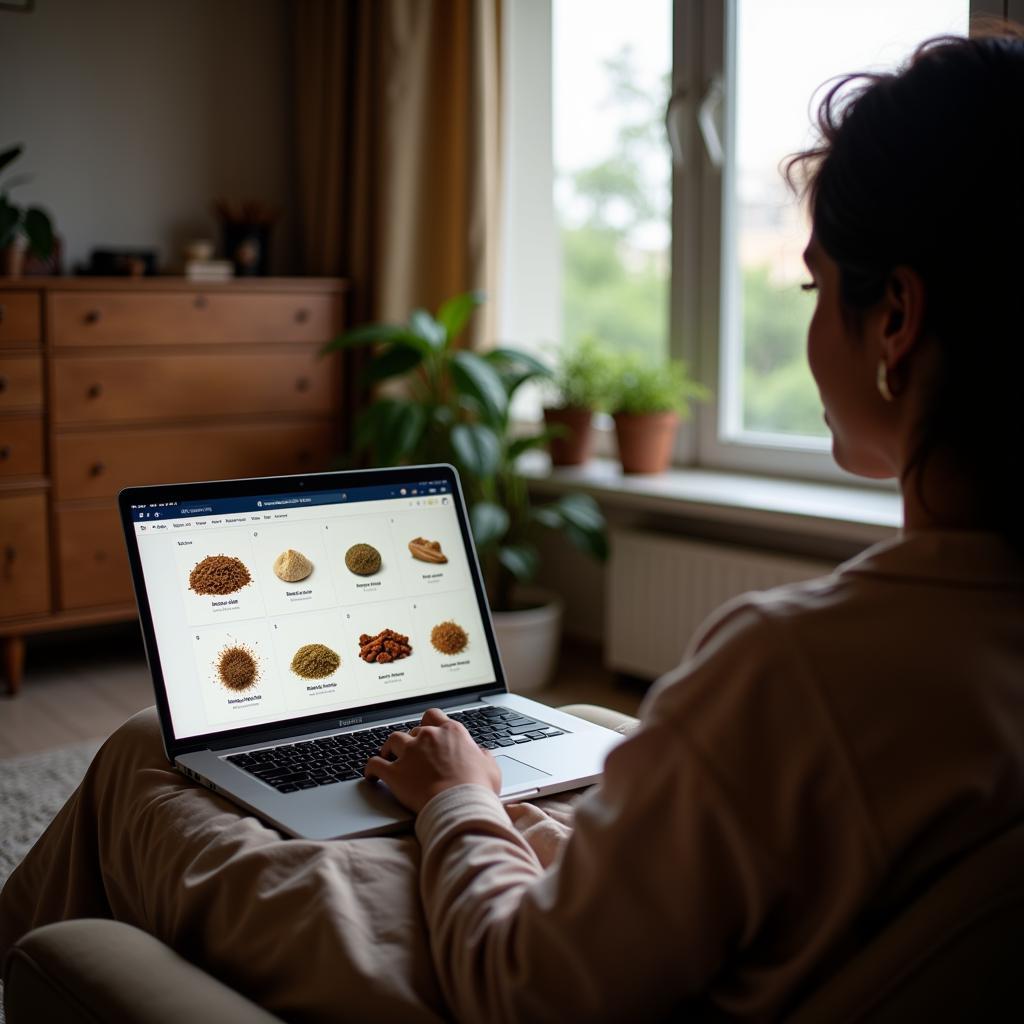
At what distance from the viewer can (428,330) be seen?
11.0 feet

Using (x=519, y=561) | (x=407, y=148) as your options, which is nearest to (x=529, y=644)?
(x=519, y=561)

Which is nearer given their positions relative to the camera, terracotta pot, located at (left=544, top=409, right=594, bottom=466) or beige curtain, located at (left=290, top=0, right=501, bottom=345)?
terracotta pot, located at (left=544, top=409, right=594, bottom=466)

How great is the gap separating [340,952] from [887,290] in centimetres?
56

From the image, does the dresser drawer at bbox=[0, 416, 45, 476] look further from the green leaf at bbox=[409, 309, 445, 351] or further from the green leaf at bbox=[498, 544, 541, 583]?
the green leaf at bbox=[498, 544, 541, 583]

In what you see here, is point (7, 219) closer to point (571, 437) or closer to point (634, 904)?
point (571, 437)

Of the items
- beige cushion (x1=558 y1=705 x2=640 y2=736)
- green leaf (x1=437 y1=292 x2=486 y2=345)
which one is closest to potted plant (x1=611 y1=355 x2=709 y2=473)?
green leaf (x1=437 y1=292 x2=486 y2=345)

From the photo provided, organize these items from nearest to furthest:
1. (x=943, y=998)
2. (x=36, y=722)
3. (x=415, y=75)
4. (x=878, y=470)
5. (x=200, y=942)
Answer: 1. (x=943, y=998)
2. (x=878, y=470)
3. (x=200, y=942)
4. (x=36, y=722)
5. (x=415, y=75)

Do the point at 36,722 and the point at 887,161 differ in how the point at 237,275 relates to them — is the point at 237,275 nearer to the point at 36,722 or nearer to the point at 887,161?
the point at 36,722

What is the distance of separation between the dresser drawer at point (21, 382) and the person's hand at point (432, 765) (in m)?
2.53

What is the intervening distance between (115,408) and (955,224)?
3.04 m

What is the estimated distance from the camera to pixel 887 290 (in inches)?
29.1

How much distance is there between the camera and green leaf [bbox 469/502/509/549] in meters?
3.14

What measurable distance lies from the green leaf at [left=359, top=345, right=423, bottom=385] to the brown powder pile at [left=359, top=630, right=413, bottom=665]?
206cm

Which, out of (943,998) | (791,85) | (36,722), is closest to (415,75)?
(791,85)
